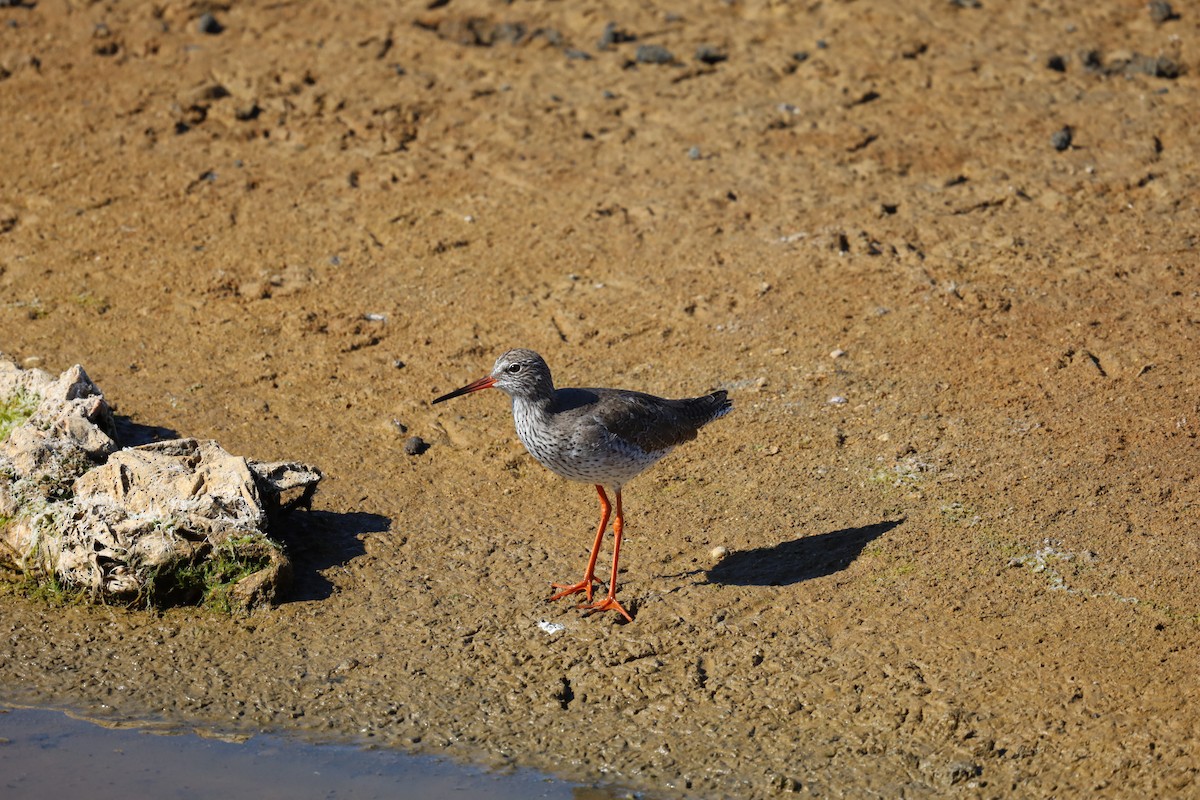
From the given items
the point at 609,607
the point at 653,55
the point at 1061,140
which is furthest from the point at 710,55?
the point at 609,607

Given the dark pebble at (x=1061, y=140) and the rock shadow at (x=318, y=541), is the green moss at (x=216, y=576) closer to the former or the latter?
the rock shadow at (x=318, y=541)

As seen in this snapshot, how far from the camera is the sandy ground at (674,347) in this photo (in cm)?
682

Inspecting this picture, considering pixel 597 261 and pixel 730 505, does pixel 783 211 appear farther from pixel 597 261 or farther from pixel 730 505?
pixel 730 505

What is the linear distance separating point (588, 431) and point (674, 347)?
8.52 ft

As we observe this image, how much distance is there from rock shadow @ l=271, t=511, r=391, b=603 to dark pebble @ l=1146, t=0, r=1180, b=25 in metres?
9.81

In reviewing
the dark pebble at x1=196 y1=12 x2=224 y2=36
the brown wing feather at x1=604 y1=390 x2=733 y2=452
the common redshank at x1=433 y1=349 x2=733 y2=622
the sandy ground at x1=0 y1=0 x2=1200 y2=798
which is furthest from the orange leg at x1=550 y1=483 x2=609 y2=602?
the dark pebble at x1=196 y1=12 x2=224 y2=36

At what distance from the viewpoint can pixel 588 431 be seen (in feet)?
25.0

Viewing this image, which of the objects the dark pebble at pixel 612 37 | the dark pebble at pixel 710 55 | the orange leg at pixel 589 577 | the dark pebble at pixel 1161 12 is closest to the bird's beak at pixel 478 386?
the orange leg at pixel 589 577

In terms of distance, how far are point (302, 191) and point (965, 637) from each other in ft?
24.1

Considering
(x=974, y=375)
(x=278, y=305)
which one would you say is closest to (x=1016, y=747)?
(x=974, y=375)

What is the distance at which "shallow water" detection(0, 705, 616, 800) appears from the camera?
21.2 ft

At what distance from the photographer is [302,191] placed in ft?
39.1

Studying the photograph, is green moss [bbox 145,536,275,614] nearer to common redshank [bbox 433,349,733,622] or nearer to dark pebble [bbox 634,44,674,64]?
common redshank [bbox 433,349,733,622]

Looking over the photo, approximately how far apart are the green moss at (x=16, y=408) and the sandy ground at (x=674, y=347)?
2.79ft
